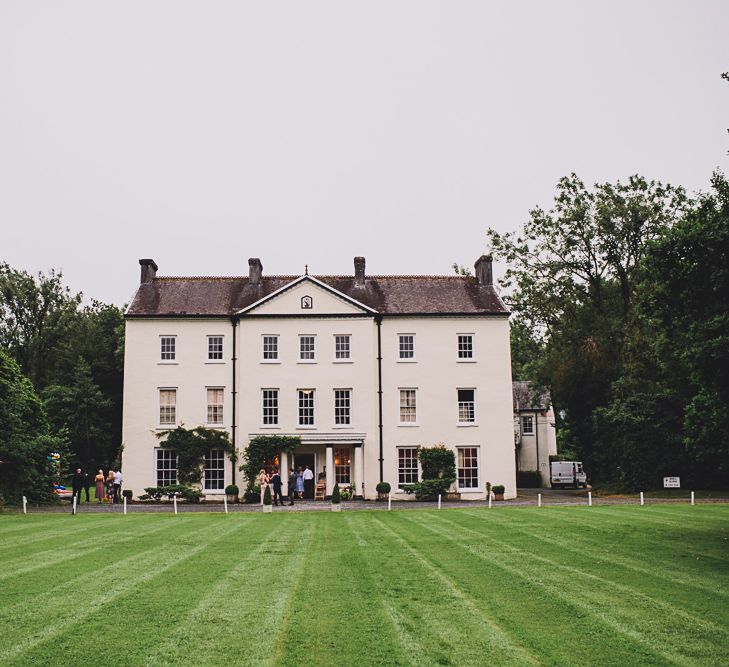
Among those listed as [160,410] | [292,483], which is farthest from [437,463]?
[160,410]

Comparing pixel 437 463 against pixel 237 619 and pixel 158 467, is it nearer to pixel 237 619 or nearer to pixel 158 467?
pixel 158 467

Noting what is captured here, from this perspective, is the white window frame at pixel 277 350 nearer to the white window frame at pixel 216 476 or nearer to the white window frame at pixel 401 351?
the white window frame at pixel 216 476

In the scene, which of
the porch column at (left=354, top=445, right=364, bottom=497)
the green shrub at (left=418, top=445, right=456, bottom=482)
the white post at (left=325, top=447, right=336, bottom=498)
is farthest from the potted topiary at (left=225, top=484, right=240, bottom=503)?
the green shrub at (left=418, top=445, right=456, bottom=482)

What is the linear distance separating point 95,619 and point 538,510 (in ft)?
70.8

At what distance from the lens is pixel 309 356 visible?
41.7 metres

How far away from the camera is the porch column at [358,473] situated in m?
40.3

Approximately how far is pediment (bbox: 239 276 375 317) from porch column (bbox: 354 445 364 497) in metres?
7.26

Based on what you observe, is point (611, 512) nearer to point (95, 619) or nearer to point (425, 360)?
point (425, 360)

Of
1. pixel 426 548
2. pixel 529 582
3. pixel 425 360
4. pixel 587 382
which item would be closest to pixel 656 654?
pixel 529 582

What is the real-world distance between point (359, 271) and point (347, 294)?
1.68m

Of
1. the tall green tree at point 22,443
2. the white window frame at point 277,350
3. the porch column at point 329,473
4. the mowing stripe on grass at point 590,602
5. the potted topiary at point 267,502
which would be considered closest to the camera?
the mowing stripe on grass at point 590,602

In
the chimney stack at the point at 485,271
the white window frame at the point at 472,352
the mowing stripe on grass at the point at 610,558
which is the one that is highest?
the chimney stack at the point at 485,271

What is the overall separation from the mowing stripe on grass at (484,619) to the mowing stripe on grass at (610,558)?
11.1 feet

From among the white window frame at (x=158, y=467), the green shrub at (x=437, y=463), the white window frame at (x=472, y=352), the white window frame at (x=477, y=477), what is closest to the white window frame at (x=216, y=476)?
the white window frame at (x=158, y=467)
